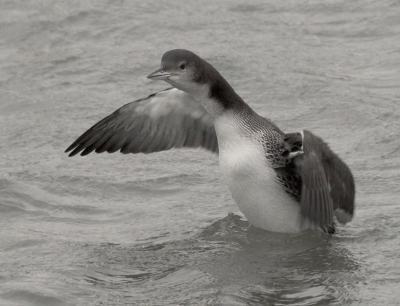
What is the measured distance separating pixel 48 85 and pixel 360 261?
18.2ft

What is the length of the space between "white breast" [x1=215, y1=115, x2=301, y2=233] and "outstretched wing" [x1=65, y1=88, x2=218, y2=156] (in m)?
0.84

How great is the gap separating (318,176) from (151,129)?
210 cm

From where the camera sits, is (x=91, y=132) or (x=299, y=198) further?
(x=91, y=132)

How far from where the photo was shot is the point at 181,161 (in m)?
10.4

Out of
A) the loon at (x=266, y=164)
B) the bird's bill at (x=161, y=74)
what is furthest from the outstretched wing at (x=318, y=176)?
the bird's bill at (x=161, y=74)

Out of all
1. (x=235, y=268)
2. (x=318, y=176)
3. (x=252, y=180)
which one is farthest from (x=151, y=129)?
(x=318, y=176)

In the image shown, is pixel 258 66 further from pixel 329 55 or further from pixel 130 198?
pixel 130 198

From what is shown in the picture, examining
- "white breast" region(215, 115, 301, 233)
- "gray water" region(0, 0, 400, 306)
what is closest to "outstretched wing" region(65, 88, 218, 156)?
"gray water" region(0, 0, 400, 306)

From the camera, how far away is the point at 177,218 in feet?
30.0

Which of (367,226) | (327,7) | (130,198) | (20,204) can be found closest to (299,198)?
(367,226)

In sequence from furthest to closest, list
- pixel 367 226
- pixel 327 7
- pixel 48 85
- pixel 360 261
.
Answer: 1. pixel 327 7
2. pixel 48 85
3. pixel 367 226
4. pixel 360 261

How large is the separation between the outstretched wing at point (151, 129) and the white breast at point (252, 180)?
0.84 metres

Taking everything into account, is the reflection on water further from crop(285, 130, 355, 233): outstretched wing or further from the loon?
crop(285, 130, 355, 233): outstretched wing

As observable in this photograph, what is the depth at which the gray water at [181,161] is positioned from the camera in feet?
25.6
